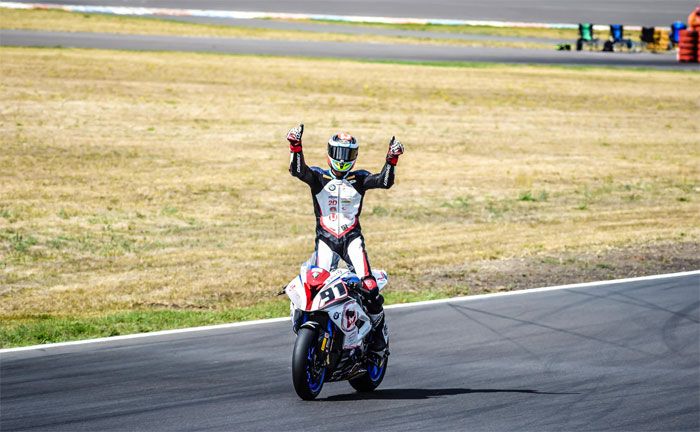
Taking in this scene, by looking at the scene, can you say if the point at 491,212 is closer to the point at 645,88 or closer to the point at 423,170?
the point at 423,170

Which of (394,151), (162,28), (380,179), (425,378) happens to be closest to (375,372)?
(425,378)

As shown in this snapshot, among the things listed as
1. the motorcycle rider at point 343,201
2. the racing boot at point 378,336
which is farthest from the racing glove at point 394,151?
the racing boot at point 378,336

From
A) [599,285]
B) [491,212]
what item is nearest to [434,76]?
[491,212]

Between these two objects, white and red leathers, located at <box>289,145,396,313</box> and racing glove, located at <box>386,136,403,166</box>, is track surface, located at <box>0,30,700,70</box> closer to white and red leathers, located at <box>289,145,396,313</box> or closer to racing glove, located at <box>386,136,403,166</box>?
white and red leathers, located at <box>289,145,396,313</box>

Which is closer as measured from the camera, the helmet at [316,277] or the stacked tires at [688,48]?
the helmet at [316,277]

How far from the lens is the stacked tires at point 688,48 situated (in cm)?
4997

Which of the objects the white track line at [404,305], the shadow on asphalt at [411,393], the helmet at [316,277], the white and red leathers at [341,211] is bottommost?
the white track line at [404,305]

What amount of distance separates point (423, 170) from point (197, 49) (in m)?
19.0

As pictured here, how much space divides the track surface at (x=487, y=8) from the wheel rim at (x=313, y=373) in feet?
153

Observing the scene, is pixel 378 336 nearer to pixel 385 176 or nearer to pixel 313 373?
pixel 313 373

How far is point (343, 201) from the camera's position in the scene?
9805 mm

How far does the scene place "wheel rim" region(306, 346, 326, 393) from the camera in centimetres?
909

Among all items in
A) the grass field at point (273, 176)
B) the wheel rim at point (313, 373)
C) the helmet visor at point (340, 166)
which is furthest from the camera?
the grass field at point (273, 176)

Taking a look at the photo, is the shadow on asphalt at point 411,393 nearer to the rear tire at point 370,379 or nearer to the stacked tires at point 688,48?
the rear tire at point 370,379
